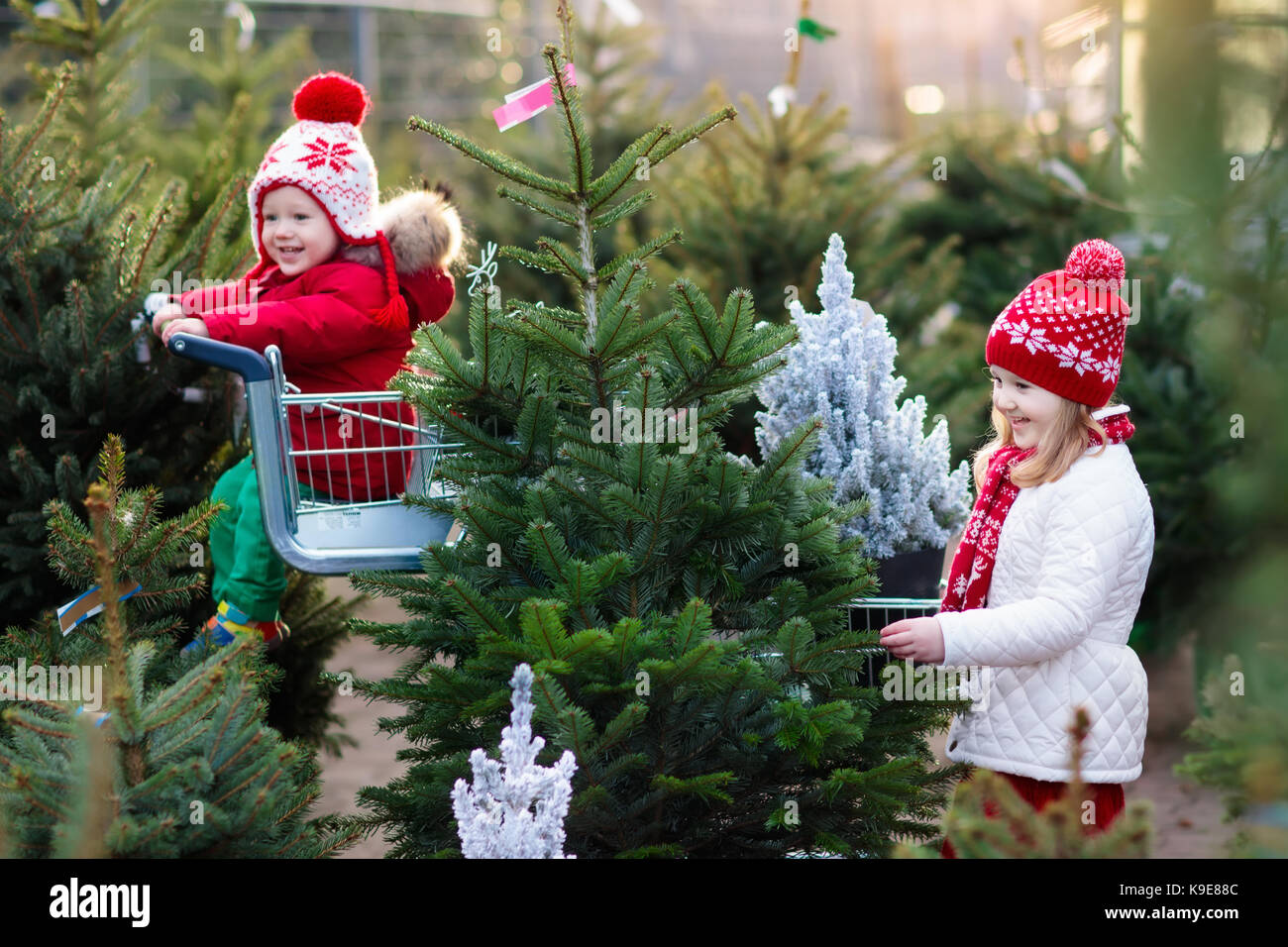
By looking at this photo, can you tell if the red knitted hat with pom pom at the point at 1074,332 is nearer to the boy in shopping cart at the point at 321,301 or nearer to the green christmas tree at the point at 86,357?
the boy in shopping cart at the point at 321,301

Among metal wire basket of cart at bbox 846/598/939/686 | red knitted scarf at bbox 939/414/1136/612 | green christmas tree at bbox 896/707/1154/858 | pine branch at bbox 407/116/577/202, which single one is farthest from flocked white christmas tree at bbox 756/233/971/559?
green christmas tree at bbox 896/707/1154/858

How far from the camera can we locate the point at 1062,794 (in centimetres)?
278

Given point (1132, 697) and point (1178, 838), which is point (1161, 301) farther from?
point (1132, 697)

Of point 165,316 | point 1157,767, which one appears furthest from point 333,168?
point 1157,767

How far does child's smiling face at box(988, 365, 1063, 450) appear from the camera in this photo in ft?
9.31

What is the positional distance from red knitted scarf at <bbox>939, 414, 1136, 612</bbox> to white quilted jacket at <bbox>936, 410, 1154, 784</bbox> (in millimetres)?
29

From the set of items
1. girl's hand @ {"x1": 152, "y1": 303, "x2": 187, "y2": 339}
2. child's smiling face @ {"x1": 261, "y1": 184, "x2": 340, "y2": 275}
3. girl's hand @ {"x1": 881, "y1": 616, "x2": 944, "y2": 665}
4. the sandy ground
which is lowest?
the sandy ground

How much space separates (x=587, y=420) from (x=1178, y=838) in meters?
3.40

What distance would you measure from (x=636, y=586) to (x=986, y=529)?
842 mm

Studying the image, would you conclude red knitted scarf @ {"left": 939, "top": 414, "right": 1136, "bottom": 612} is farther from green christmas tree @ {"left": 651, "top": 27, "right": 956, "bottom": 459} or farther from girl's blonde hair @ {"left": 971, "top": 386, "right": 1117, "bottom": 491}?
green christmas tree @ {"left": 651, "top": 27, "right": 956, "bottom": 459}

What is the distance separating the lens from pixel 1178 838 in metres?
4.93

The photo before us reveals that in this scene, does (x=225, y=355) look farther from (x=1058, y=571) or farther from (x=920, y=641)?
(x=1058, y=571)

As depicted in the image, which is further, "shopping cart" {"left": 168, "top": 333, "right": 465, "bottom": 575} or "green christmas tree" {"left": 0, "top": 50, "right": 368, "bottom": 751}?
"green christmas tree" {"left": 0, "top": 50, "right": 368, "bottom": 751}
